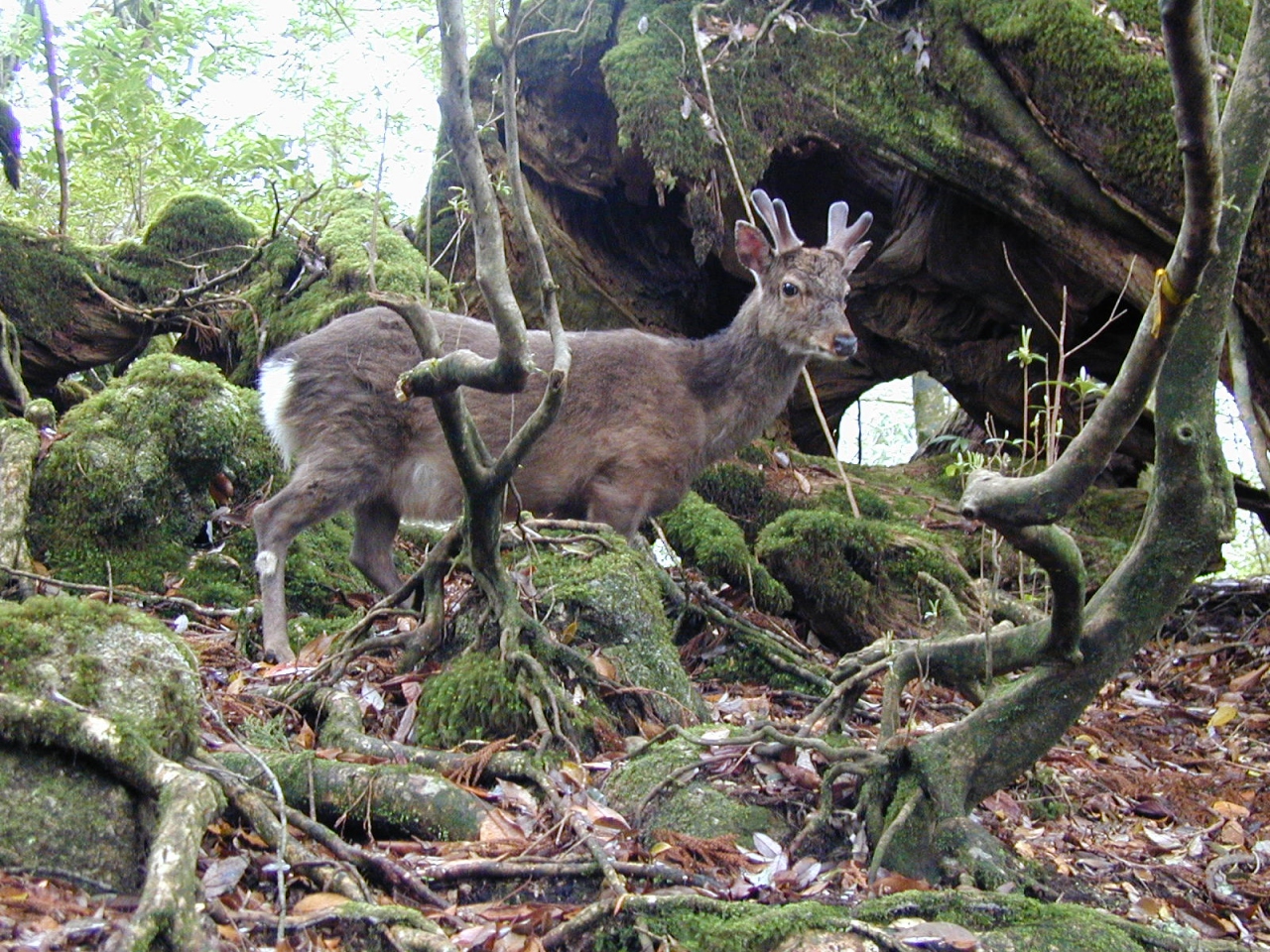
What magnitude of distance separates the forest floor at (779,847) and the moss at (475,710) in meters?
0.17

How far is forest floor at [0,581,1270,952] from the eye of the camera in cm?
273

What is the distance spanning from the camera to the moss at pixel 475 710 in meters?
4.20

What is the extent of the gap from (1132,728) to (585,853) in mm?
4221

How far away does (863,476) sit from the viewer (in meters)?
9.39

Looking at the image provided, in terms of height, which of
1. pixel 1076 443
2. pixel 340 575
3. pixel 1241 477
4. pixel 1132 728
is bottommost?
pixel 1132 728

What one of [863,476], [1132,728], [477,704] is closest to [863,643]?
[1132,728]

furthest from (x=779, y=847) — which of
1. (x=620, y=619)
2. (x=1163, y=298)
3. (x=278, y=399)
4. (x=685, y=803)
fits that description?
(x=278, y=399)

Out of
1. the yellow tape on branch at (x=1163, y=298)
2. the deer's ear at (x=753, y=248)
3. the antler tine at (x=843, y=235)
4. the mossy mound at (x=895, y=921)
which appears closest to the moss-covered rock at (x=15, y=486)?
the mossy mound at (x=895, y=921)

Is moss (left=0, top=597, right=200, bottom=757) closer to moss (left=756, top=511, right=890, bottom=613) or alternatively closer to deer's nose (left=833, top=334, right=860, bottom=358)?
moss (left=756, top=511, right=890, bottom=613)

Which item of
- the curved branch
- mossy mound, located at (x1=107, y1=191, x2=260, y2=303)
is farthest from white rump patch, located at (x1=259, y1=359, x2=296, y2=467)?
the curved branch

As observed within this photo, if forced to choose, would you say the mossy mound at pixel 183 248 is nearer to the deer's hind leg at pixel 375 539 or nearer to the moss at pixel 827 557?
the deer's hind leg at pixel 375 539

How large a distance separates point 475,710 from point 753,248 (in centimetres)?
441

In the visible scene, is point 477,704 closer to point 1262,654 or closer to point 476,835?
point 476,835

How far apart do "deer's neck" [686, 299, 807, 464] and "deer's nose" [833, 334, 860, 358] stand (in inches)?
11.1
